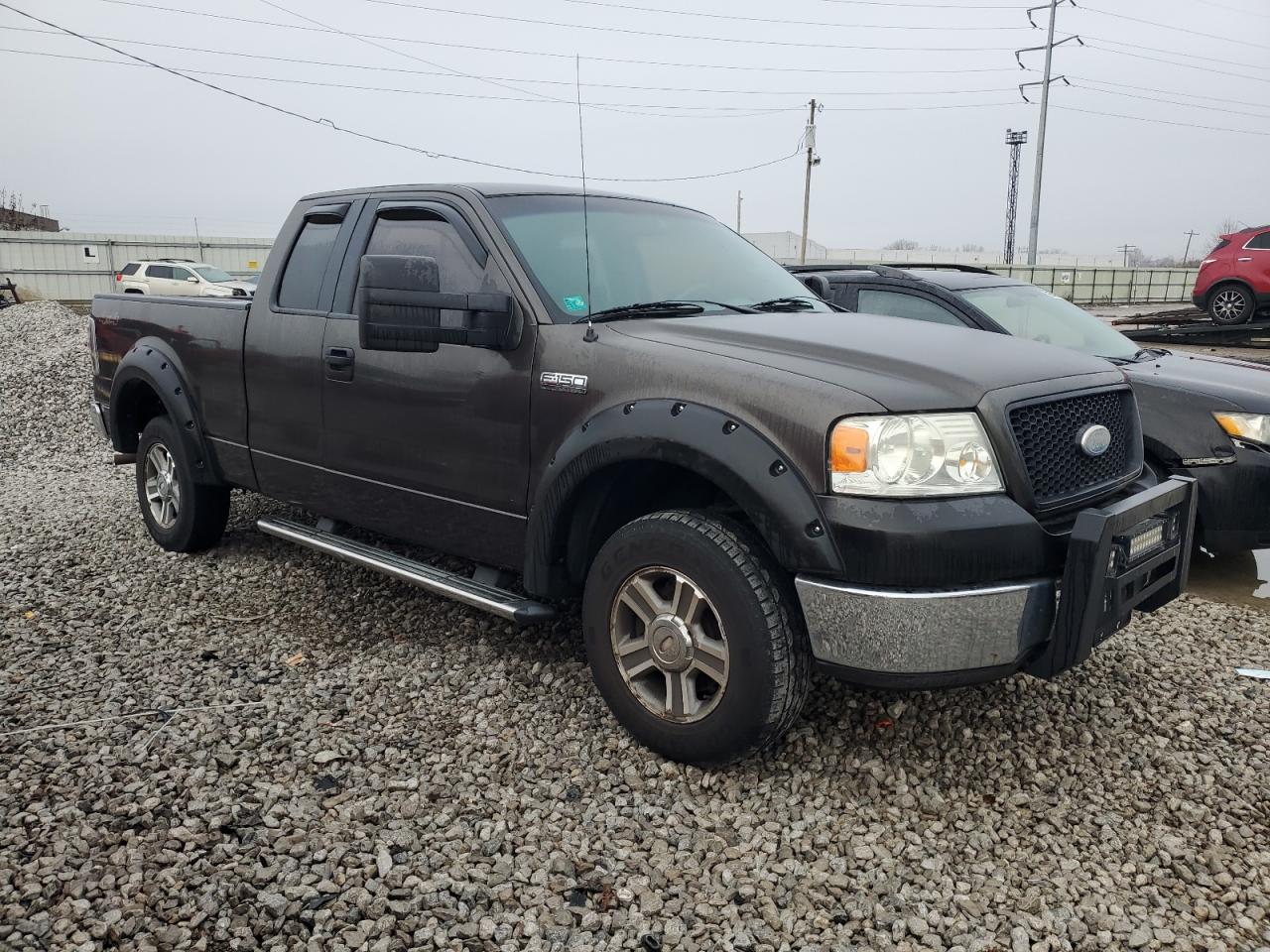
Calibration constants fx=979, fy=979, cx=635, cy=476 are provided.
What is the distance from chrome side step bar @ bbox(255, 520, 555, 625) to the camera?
3475 mm

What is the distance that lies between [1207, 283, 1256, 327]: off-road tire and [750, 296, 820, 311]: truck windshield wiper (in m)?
16.4

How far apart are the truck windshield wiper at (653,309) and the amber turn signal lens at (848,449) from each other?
1082mm

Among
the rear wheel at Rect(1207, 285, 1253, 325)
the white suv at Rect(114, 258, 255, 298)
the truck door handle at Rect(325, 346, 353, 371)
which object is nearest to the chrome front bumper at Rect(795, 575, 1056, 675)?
the truck door handle at Rect(325, 346, 353, 371)

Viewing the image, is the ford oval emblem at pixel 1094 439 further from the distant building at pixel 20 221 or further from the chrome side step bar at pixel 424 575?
the distant building at pixel 20 221

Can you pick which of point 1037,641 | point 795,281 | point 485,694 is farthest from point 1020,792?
point 795,281

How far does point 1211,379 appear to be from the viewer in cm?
531

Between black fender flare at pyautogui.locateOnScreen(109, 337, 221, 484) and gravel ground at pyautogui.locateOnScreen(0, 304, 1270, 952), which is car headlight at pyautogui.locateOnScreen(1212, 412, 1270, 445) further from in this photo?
black fender flare at pyautogui.locateOnScreen(109, 337, 221, 484)

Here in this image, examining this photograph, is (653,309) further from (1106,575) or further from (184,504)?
(184,504)

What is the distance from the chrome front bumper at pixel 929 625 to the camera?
263 centimetres

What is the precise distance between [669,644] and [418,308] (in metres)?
1.39

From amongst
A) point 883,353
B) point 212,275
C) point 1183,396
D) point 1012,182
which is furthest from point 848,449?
point 1012,182

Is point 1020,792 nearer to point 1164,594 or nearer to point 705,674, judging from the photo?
point 1164,594

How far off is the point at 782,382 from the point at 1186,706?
2.16 meters

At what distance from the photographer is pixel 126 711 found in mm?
3600
